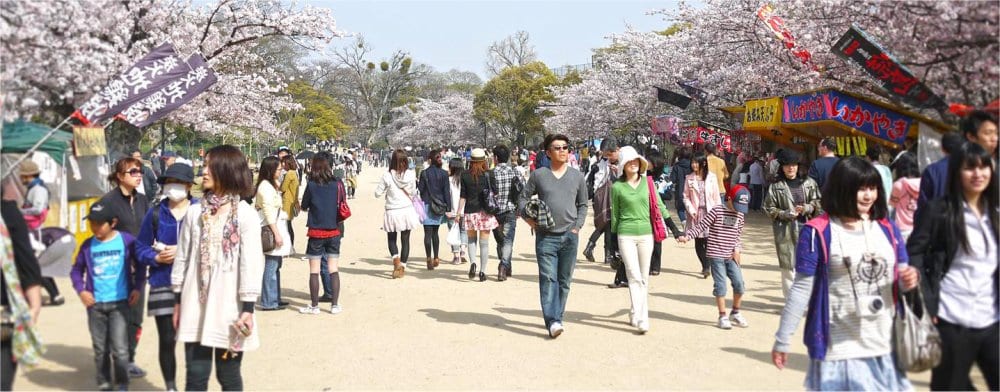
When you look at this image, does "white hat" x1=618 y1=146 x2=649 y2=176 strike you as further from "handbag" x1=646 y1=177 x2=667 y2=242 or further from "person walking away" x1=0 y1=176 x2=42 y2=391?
"person walking away" x1=0 y1=176 x2=42 y2=391

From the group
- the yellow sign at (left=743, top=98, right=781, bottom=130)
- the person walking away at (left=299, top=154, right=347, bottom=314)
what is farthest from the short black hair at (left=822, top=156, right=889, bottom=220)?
the yellow sign at (left=743, top=98, right=781, bottom=130)

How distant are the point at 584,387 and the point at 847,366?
2.18 metres

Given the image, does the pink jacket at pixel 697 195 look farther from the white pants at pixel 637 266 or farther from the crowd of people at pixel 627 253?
the white pants at pixel 637 266

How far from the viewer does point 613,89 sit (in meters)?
31.9

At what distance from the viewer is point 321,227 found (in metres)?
8.12

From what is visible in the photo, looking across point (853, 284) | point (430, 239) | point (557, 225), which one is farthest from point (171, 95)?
point (853, 284)

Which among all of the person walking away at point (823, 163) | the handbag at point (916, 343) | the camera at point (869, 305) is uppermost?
the person walking away at point (823, 163)

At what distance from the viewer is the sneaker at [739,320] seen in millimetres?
7320

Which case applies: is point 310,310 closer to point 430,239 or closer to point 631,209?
point 430,239

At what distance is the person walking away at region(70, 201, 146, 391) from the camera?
485 cm

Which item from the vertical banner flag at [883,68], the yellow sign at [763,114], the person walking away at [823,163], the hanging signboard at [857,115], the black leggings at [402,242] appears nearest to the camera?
the person walking away at [823,163]

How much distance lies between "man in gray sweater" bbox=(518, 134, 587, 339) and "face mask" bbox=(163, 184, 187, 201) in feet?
9.31

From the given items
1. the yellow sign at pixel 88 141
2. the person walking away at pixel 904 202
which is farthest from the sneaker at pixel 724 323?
the yellow sign at pixel 88 141

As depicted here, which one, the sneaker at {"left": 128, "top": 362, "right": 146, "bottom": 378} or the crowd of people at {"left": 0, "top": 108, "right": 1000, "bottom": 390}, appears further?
the sneaker at {"left": 128, "top": 362, "right": 146, "bottom": 378}
